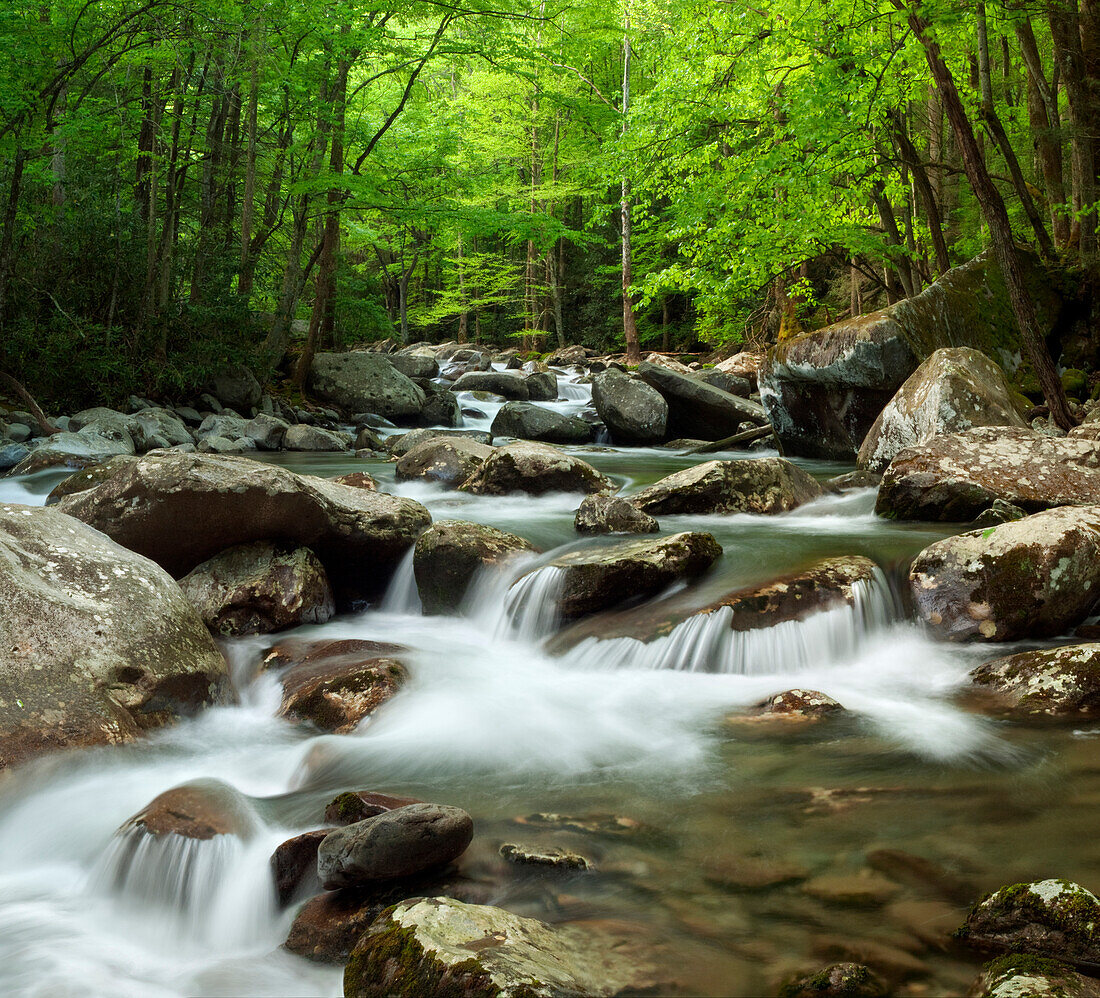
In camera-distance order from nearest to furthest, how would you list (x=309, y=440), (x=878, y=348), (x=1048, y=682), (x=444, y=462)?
(x=1048, y=682), (x=444, y=462), (x=878, y=348), (x=309, y=440)

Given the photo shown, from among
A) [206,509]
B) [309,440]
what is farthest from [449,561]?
[309,440]

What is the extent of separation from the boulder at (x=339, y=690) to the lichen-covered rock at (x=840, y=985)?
2.72m

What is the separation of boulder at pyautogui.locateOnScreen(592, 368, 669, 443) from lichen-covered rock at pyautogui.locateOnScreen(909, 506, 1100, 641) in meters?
9.60

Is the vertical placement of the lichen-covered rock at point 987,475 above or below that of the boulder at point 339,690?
above

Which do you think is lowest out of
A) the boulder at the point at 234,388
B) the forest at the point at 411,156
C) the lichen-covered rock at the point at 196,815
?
the lichen-covered rock at the point at 196,815

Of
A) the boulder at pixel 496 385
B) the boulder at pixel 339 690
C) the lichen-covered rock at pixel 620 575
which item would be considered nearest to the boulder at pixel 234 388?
the boulder at pixel 496 385

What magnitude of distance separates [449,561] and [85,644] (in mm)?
2805

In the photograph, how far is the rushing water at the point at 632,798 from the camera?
8.65ft

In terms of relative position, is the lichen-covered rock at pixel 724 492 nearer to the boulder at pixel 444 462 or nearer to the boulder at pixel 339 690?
the boulder at pixel 444 462

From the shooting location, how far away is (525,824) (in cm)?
335

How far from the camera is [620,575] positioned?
18.9 ft

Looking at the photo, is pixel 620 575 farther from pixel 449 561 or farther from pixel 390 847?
pixel 390 847

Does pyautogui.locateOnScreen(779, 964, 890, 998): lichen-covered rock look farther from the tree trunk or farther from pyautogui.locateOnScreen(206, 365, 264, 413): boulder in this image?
pyautogui.locateOnScreen(206, 365, 264, 413): boulder

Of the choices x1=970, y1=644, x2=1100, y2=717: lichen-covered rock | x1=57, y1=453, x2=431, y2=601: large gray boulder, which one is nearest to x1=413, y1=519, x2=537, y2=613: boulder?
x1=57, y1=453, x2=431, y2=601: large gray boulder
